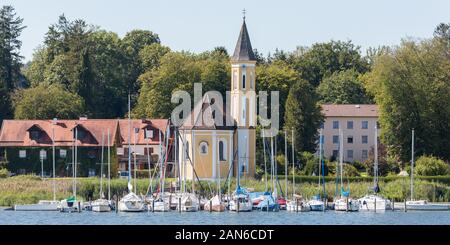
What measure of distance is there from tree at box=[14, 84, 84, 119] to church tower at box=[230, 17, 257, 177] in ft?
67.9

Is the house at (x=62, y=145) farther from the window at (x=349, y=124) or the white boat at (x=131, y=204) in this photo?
the window at (x=349, y=124)

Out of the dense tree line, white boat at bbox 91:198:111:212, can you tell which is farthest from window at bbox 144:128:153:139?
white boat at bbox 91:198:111:212

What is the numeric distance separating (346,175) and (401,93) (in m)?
12.9

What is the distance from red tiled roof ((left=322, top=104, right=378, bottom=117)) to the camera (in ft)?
392

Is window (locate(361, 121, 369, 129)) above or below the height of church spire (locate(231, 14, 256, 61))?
below

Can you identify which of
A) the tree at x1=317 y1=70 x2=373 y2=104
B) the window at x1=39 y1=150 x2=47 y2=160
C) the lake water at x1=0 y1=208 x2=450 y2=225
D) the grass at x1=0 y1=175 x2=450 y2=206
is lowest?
the lake water at x1=0 y1=208 x2=450 y2=225

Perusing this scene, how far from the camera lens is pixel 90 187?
80.1m

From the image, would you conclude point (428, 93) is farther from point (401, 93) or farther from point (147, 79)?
point (147, 79)

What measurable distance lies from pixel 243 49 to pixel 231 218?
90.4 feet

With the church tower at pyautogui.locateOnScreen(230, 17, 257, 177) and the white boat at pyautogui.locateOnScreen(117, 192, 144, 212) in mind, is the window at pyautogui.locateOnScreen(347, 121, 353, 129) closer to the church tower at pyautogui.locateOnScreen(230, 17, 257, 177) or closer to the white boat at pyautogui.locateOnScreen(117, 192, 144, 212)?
the church tower at pyautogui.locateOnScreen(230, 17, 257, 177)

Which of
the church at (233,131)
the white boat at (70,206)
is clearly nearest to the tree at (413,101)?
the church at (233,131)

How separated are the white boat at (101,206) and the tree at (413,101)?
31.8 metres

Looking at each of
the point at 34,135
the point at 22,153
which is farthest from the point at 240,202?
the point at 34,135
